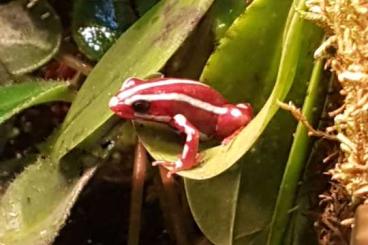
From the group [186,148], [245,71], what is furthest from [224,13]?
[186,148]

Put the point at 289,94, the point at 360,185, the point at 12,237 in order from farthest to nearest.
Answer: the point at 12,237 → the point at 289,94 → the point at 360,185

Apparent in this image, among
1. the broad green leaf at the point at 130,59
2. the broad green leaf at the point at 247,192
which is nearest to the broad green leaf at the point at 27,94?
the broad green leaf at the point at 130,59

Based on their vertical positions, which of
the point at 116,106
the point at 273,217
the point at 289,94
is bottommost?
the point at 273,217

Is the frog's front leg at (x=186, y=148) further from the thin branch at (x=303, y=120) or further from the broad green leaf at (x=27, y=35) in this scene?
the broad green leaf at (x=27, y=35)

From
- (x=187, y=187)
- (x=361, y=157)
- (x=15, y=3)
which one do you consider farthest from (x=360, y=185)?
(x=15, y=3)

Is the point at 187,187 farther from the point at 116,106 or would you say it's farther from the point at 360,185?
the point at 360,185

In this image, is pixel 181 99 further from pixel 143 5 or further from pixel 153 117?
pixel 143 5

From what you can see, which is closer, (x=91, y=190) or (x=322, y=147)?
(x=322, y=147)
